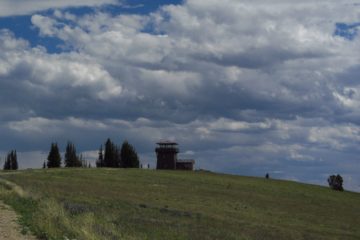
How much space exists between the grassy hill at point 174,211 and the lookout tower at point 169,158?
33.2 m

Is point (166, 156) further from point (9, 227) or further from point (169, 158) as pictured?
point (9, 227)

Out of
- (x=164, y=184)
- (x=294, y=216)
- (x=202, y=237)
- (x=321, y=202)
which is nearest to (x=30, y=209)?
(x=202, y=237)

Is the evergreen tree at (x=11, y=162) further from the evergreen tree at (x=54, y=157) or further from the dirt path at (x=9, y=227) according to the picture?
the dirt path at (x=9, y=227)

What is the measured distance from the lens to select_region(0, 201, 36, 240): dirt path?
1720 cm

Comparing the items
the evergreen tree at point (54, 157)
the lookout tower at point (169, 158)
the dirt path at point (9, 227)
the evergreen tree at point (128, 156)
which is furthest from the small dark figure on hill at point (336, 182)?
the dirt path at point (9, 227)

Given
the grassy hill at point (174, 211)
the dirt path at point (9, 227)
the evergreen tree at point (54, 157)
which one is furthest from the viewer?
the evergreen tree at point (54, 157)

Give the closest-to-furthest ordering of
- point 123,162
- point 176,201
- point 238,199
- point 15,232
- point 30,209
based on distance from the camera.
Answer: point 15,232, point 30,209, point 176,201, point 238,199, point 123,162

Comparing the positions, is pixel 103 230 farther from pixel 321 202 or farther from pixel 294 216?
pixel 321 202

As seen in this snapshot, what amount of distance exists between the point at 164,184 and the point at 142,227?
135 ft

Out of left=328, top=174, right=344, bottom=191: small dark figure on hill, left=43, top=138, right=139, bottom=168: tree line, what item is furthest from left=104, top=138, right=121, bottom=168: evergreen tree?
left=328, top=174, right=344, bottom=191: small dark figure on hill

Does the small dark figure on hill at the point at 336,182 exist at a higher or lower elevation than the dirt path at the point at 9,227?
higher

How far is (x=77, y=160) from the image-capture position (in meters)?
147

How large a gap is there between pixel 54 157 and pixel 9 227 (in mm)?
111992

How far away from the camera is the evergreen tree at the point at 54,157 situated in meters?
128
